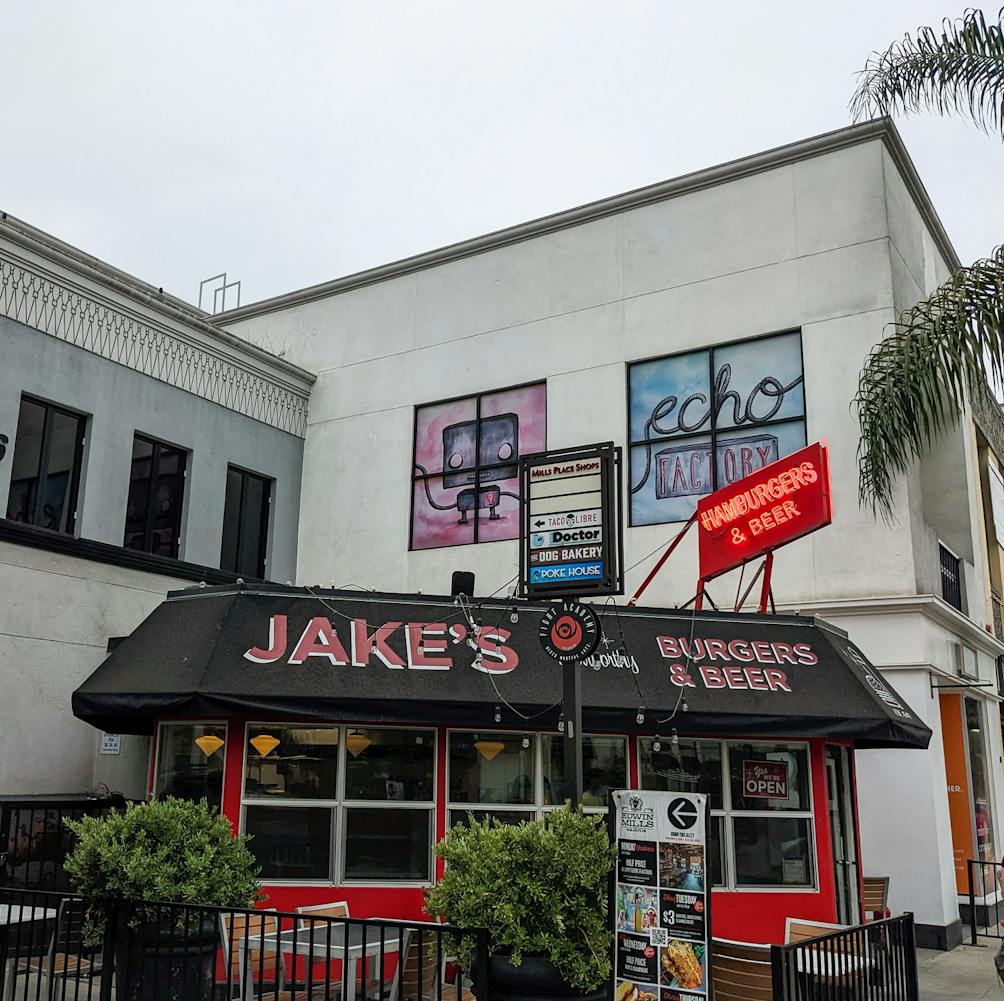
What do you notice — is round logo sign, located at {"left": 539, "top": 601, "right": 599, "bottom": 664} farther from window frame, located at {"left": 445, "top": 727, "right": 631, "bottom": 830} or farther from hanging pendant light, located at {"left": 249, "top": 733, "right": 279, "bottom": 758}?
hanging pendant light, located at {"left": 249, "top": 733, "right": 279, "bottom": 758}

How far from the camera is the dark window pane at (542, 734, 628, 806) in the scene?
1185 cm

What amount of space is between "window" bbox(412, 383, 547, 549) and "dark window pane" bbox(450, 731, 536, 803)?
23.8ft

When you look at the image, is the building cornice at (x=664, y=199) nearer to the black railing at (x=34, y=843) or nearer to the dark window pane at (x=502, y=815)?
the dark window pane at (x=502, y=815)

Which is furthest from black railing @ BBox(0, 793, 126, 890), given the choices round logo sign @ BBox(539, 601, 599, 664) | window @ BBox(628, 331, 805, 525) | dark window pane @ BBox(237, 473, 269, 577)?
window @ BBox(628, 331, 805, 525)

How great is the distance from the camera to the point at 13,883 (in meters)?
11.6

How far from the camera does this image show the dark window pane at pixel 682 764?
39.5 feet

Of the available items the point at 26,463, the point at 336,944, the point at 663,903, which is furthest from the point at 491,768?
the point at 26,463

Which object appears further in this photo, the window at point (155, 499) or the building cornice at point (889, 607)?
the window at point (155, 499)

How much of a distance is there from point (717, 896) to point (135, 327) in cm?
1276

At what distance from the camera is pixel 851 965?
23.9 feet

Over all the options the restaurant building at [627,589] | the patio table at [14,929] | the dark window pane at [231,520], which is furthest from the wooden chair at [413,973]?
the dark window pane at [231,520]

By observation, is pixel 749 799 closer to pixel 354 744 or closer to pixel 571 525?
pixel 354 744

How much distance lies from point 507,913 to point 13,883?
739cm

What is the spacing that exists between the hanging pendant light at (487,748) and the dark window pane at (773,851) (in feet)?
9.14
